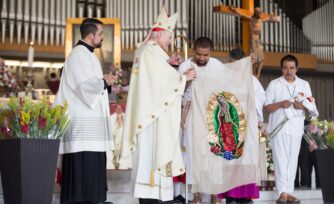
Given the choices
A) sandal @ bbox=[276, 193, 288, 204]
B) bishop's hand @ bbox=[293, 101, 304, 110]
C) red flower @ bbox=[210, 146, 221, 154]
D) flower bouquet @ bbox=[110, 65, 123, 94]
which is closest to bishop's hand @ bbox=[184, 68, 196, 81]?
red flower @ bbox=[210, 146, 221, 154]

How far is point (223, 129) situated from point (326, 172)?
104 centimetres

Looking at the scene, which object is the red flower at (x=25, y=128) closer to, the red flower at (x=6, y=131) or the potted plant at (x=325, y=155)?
the red flower at (x=6, y=131)

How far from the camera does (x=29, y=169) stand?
553 centimetres

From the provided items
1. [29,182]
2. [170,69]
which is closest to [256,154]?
[170,69]

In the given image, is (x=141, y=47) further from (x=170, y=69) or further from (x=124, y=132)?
(x=124, y=132)

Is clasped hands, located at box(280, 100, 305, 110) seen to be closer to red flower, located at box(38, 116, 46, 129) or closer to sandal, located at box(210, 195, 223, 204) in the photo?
sandal, located at box(210, 195, 223, 204)

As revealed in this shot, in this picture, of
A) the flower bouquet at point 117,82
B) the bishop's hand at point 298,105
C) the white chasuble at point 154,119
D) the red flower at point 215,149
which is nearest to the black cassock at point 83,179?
the white chasuble at point 154,119

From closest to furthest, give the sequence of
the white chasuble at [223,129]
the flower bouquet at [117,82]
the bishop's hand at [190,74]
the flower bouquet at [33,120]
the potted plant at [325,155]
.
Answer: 1. the flower bouquet at [33,120]
2. the bishop's hand at [190,74]
3. the white chasuble at [223,129]
4. the potted plant at [325,155]
5. the flower bouquet at [117,82]

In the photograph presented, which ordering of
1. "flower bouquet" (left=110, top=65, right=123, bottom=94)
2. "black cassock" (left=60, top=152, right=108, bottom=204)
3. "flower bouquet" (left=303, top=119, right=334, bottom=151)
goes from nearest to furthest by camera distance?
"black cassock" (left=60, top=152, right=108, bottom=204) < "flower bouquet" (left=303, top=119, right=334, bottom=151) < "flower bouquet" (left=110, top=65, right=123, bottom=94)

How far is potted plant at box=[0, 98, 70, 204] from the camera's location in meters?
5.53

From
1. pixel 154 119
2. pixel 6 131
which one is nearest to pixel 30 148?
pixel 6 131

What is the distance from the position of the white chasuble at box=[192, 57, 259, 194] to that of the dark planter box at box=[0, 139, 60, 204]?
63.2 inches

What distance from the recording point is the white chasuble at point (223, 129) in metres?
6.80

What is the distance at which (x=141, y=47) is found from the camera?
638cm
